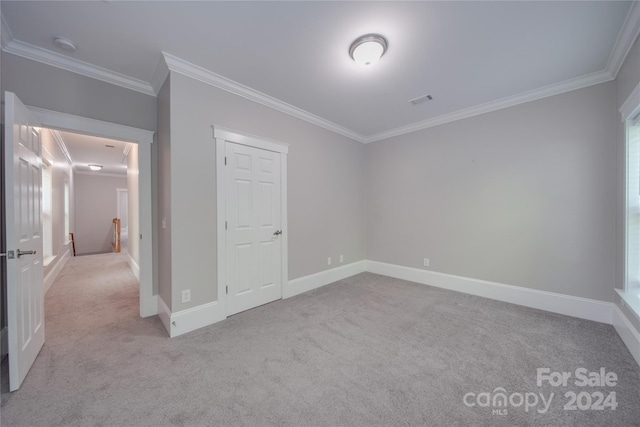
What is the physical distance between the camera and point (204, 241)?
8.70 ft

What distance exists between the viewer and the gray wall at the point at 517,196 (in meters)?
2.71

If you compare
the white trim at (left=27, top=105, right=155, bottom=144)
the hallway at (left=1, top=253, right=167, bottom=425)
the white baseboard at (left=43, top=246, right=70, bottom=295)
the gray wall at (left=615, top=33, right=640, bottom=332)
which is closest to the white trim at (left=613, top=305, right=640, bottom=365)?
the gray wall at (left=615, top=33, right=640, bottom=332)

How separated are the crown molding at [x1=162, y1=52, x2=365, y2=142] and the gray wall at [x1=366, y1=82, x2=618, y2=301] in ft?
5.51

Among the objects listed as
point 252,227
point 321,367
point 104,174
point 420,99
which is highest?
point 420,99

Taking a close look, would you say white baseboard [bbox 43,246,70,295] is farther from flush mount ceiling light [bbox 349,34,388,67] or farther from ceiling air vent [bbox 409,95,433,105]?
ceiling air vent [bbox 409,95,433,105]

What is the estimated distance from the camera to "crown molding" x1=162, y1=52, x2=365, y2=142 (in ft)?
7.93

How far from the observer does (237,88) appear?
2861 millimetres

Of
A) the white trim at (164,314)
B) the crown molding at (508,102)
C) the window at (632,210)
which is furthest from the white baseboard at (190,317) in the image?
the window at (632,210)

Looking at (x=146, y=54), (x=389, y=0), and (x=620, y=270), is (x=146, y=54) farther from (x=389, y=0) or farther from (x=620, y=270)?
(x=620, y=270)

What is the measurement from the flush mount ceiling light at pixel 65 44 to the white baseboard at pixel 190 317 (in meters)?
2.65

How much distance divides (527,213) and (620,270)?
97 centimetres

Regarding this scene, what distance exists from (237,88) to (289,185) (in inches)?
55.4

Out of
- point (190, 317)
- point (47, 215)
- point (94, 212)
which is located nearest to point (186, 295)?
point (190, 317)

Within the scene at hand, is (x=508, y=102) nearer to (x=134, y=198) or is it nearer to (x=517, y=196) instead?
(x=517, y=196)
